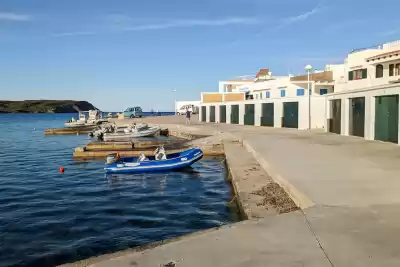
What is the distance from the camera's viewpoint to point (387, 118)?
22250mm

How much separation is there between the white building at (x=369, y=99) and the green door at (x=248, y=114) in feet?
34.8

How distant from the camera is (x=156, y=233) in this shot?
1122 cm

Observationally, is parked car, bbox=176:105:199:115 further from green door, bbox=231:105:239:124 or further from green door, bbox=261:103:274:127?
green door, bbox=261:103:274:127

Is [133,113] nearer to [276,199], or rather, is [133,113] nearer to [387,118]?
[387,118]

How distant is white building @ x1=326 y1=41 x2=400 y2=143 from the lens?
72.4 feet

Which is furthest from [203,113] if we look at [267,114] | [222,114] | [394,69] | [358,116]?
[358,116]

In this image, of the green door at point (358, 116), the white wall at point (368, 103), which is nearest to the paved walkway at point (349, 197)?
the white wall at point (368, 103)

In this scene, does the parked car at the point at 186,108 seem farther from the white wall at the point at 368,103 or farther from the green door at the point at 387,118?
the green door at the point at 387,118

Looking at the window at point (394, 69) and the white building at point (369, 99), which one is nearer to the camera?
the white building at point (369, 99)

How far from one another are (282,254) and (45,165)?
971 inches

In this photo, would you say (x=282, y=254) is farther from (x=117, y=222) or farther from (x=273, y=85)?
(x=273, y=85)

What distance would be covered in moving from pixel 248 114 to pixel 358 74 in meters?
13.2

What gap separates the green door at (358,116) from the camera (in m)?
25.6

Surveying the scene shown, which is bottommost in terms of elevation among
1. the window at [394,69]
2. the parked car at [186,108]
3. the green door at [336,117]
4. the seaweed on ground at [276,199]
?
the seaweed on ground at [276,199]
